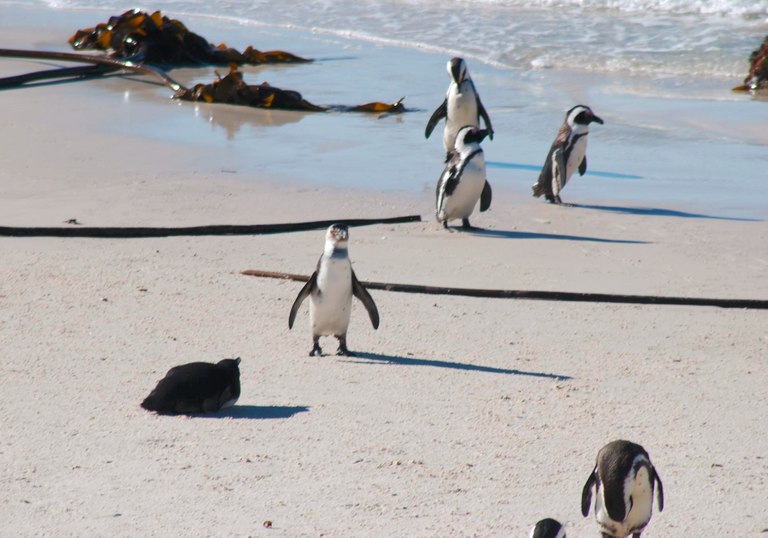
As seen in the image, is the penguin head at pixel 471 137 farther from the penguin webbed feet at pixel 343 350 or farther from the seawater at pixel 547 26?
the seawater at pixel 547 26

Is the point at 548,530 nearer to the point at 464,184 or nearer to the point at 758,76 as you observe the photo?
the point at 464,184

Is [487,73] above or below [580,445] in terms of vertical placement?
above

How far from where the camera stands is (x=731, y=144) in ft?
25.7

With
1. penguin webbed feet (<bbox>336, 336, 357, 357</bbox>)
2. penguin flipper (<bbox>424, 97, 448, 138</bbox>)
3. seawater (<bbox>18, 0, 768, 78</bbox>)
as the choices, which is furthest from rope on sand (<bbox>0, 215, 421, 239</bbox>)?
seawater (<bbox>18, 0, 768, 78</bbox>)

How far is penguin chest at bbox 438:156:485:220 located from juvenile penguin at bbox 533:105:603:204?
606 millimetres

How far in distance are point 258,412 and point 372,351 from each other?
2.65 ft

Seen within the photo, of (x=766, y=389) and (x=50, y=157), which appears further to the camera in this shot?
(x=50, y=157)

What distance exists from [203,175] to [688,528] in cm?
486

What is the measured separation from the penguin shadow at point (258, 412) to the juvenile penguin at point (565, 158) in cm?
369

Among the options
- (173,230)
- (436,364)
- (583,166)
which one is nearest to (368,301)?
(436,364)

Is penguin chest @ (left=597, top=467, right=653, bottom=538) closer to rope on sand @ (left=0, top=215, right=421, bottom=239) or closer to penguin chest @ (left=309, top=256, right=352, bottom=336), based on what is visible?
penguin chest @ (left=309, top=256, right=352, bottom=336)

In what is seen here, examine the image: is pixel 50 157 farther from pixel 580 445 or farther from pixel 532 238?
pixel 580 445

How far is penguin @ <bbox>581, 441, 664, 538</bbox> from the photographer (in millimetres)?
2086

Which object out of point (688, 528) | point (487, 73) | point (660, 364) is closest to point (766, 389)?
point (660, 364)
